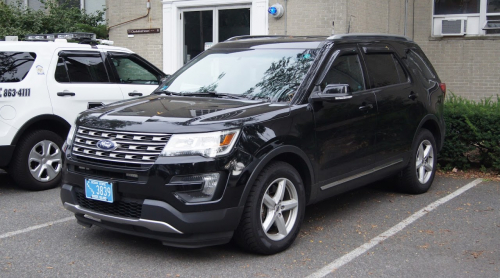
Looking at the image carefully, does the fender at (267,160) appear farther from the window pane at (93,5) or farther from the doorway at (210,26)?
the window pane at (93,5)

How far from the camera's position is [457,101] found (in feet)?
30.4

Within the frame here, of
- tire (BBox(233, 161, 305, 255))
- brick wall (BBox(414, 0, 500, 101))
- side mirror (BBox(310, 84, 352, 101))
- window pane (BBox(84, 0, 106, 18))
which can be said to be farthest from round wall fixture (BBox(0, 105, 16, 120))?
brick wall (BBox(414, 0, 500, 101))

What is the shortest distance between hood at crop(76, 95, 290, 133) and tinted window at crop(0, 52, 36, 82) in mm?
2307

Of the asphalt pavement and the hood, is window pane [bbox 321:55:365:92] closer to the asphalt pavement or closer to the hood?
the hood

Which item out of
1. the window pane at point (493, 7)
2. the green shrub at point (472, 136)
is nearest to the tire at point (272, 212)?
the green shrub at point (472, 136)

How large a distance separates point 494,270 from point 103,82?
5.69 meters

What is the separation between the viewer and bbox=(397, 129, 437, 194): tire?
7.11 meters

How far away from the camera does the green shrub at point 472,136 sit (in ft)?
27.3

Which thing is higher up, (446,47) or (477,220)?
(446,47)

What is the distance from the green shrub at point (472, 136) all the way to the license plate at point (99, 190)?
5.57 metres

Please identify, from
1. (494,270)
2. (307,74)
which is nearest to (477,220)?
(494,270)

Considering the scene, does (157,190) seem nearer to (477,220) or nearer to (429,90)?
(477,220)

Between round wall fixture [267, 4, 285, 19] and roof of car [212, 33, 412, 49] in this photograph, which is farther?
round wall fixture [267, 4, 285, 19]

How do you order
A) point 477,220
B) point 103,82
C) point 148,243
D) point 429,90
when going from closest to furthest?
point 148,243 < point 477,220 < point 429,90 < point 103,82
